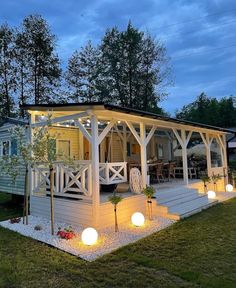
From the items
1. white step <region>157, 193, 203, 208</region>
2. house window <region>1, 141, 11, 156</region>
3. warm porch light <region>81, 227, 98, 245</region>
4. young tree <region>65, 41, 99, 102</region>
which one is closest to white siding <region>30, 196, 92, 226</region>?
warm porch light <region>81, 227, 98, 245</region>

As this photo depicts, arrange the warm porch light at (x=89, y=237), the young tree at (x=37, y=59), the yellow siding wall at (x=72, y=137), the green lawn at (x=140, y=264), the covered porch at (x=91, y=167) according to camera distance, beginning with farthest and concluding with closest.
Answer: the young tree at (x=37, y=59) < the yellow siding wall at (x=72, y=137) < the covered porch at (x=91, y=167) < the warm porch light at (x=89, y=237) < the green lawn at (x=140, y=264)

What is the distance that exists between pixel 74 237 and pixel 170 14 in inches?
607

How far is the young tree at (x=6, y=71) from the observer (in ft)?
67.4

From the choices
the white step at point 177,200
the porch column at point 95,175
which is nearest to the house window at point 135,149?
the white step at point 177,200

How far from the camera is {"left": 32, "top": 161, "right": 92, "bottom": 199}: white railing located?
6.78m

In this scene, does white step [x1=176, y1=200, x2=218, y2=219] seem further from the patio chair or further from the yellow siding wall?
the yellow siding wall

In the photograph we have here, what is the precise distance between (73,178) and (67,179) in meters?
0.52

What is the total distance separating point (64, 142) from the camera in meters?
11.9

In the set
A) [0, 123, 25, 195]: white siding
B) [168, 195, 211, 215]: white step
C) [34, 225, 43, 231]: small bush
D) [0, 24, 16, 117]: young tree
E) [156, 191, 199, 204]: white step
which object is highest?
[0, 24, 16, 117]: young tree

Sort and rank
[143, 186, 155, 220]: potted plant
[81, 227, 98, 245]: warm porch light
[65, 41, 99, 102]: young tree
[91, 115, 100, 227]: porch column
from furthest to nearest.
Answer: [65, 41, 99, 102]: young tree
[143, 186, 155, 220]: potted plant
[91, 115, 100, 227]: porch column
[81, 227, 98, 245]: warm porch light

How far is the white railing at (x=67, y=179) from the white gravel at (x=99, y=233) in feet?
2.99

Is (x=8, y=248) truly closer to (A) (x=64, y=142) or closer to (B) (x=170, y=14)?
(A) (x=64, y=142)

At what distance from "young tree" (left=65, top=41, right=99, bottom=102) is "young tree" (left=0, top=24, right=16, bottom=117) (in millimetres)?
4795

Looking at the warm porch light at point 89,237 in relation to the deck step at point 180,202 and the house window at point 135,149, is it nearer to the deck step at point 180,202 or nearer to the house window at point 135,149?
the deck step at point 180,202
